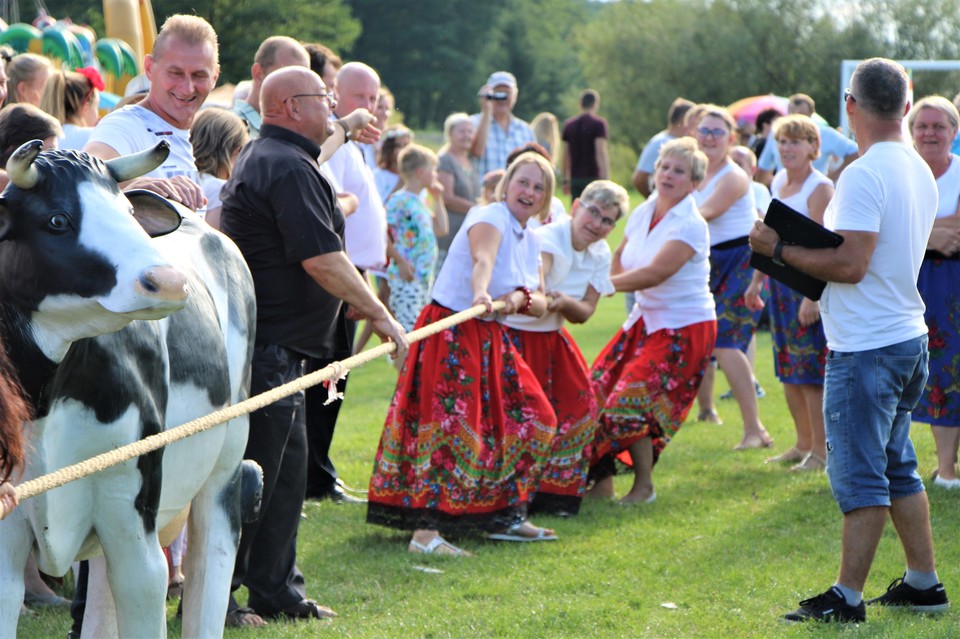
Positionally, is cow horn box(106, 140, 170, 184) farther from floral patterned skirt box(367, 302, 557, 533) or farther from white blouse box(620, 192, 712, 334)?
white blouse box(620, 192, 712, 334)

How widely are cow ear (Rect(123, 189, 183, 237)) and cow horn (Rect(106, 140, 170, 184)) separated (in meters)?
Answer: 0.25

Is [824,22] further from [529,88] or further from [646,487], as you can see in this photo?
[646,487]

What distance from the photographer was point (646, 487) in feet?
24.7

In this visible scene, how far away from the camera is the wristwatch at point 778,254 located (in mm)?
5156

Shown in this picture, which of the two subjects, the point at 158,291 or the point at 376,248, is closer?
the point at 158,291

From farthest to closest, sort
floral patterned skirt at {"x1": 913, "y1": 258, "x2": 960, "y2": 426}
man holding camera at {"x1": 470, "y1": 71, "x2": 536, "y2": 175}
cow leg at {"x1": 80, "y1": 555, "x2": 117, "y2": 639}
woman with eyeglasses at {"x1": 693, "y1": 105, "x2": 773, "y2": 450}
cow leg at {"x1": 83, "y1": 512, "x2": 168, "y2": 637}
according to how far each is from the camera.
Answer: man holding camera at {"x1": 470, "y1": 71, "x2": 536, "y2": 175}, woman with eyeglasses at {"x1": 693, "y1": 105, "x2": 773, "y2": 450}, floral patterned skirt at {"x1": 913, "y1": 258, "x2": 960, "y2": 426}, cow leg at {"x1": 80, "y1": 555, "x2": 117, "y2": 639}, cow leg at {"x1": 83, "y1": 512, "x2": 168, "y2": 637}

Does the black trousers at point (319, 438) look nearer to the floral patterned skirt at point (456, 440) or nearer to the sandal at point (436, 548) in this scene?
the floral patterned skirt at point (456, 440)

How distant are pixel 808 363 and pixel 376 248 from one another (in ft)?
9.50

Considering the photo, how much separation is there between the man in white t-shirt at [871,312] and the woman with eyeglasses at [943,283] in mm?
2115

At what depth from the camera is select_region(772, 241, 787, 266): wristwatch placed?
5156 mm

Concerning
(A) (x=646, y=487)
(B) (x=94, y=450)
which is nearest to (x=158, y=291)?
(B) (x=94, y=450)

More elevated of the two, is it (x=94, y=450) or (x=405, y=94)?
(x=94, y=450)

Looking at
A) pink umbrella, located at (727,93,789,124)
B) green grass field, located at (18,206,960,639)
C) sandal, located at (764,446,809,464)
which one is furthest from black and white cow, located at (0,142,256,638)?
pink umbrella, located at (727,93,789,124)

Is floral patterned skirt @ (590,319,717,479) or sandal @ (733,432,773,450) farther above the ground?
floral patterned skirt @ (590,319,717,479)
